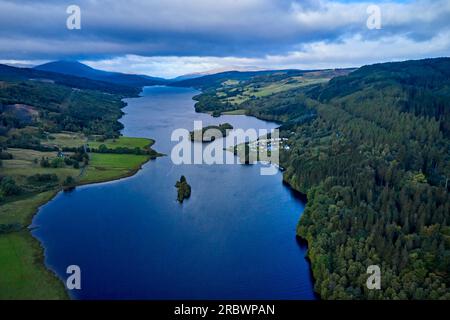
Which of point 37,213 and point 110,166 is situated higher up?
point 110,166

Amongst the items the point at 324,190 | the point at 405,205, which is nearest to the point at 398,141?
the point at 324,190

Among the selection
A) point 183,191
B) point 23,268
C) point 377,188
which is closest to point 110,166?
point 183,191

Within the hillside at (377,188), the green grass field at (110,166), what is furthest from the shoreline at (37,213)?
the hillside at (377,188)

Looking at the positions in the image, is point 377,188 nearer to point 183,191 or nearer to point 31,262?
point 183,191

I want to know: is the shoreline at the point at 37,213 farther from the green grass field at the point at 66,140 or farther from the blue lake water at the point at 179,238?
the green grass field at the point at 66,140

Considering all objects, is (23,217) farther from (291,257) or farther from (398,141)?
(398,141)
